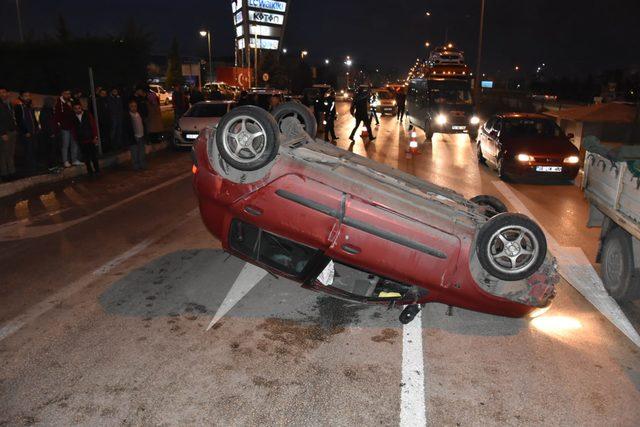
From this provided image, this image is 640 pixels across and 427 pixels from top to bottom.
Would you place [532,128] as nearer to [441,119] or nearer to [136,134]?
[441,119]

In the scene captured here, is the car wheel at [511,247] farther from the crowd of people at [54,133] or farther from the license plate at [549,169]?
the crowd of people at [54,133]

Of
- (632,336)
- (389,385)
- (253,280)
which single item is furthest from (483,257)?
(253,280)

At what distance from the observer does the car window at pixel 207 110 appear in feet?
55.8

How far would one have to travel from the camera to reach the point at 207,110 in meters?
17.2

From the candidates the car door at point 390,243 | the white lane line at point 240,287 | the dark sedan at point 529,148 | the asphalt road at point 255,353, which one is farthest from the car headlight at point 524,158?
the car door at point 390,243

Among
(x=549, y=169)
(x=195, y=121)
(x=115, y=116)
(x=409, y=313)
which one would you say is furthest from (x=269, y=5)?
(x=409, y=313)

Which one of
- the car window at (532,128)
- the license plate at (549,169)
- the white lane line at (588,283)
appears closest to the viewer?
the white lane line at (588,283)

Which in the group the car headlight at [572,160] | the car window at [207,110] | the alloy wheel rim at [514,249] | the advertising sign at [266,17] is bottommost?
the car headlight at [572,160]

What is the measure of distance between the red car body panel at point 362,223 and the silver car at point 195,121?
1213cm

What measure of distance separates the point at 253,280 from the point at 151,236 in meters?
2.35

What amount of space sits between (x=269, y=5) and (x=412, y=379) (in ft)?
207

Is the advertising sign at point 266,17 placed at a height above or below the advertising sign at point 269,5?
below

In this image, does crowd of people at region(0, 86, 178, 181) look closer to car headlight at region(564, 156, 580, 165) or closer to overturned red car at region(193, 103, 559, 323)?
overturned red car at region(193, 103, 559, 323)

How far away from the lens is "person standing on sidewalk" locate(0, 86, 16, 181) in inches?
422
